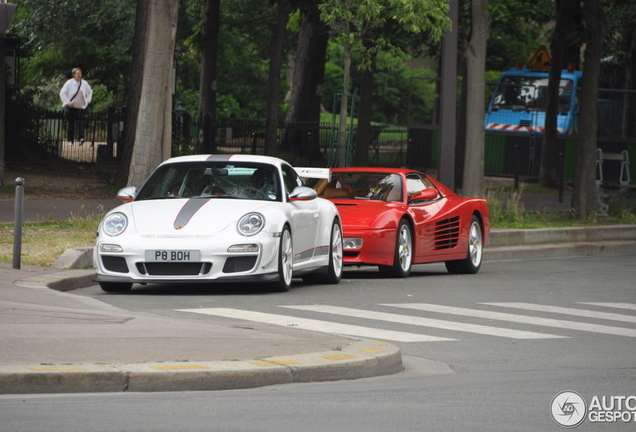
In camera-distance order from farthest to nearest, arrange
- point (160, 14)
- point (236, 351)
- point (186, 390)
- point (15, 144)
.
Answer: point (15, 144) < point (160, 14) < point (236, 351) < point (186, 390)

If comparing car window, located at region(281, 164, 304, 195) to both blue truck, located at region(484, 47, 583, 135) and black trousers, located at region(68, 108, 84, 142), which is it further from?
blue truck, located at region(484, 47, 583, 135)

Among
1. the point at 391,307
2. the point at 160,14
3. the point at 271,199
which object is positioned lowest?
the point at 391,307

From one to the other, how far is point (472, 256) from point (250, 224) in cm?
514

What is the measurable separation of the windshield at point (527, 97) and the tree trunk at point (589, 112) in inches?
552

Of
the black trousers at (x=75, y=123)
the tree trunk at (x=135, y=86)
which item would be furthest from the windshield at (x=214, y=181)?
the black trousers at (x=75, y=123)

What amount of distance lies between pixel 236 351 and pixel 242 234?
423 centimetres

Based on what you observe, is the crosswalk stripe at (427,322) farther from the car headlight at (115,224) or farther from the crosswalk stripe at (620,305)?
the crosswalk stripe at (620,305)

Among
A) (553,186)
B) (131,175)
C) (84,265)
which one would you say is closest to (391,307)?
(84,265)

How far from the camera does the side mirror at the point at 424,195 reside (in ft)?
51.2

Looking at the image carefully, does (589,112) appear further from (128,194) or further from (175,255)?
(175,255)

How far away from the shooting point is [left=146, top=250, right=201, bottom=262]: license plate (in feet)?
39.9

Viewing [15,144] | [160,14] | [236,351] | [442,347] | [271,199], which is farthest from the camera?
[15,144]

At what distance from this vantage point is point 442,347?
31.3 feet

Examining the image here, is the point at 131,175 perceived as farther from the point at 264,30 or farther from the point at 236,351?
the point at 264,30
